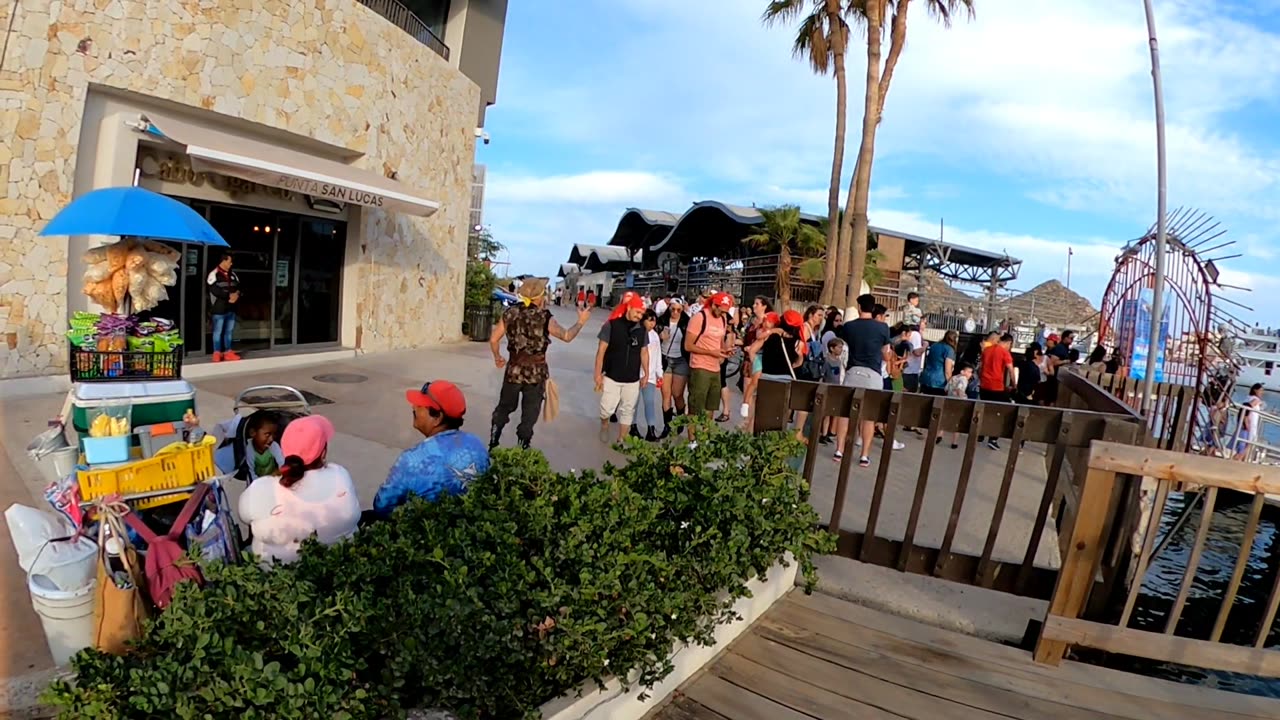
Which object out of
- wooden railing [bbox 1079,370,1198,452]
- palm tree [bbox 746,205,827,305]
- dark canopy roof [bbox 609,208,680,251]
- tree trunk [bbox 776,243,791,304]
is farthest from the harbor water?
dark canopy roof [bbox 609,208,680,251]

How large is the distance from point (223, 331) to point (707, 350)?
25.2ft

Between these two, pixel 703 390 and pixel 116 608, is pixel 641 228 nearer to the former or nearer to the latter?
pixel 703 390

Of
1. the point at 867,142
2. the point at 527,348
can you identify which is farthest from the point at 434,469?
the point at 867,142

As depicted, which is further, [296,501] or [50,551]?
[296,501]

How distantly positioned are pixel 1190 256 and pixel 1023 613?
8658mm

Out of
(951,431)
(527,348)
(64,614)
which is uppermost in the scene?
(951,431)

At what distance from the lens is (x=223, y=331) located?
34.5 ft

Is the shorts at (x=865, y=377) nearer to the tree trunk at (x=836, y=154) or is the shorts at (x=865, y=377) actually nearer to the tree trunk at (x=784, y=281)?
the tree trunk at (x=836, y=154)

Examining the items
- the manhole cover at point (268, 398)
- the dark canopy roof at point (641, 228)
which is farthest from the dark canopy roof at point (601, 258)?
the manhole cover at point (268, 398)

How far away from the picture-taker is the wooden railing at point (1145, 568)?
309 cm

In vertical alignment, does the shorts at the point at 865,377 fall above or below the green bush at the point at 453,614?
above

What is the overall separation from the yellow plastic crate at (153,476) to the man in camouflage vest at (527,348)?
2.89m

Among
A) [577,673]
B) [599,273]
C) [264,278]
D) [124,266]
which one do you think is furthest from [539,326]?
[599,273]

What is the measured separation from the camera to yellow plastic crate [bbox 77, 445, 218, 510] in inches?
113
